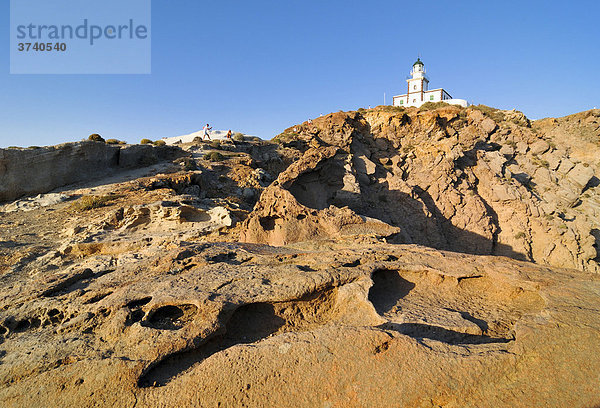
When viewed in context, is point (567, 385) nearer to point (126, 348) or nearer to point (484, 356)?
point (484, 356)

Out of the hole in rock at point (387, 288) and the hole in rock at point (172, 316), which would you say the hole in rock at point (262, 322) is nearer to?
the hole in rock at point (172, 316)

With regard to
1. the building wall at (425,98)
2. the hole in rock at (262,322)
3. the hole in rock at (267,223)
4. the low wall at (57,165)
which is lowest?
the hole in rock at (262,322)

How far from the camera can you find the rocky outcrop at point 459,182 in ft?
49.5

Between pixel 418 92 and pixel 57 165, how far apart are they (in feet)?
181

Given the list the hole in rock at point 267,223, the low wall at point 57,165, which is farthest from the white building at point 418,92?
the hole in rock at point 267,223

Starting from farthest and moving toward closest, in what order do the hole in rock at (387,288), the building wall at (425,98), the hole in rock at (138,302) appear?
the building wall at (425,98), the hole in rock at (387,288), the hole in rock at (138,302)

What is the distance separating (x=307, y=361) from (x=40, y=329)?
4071mm

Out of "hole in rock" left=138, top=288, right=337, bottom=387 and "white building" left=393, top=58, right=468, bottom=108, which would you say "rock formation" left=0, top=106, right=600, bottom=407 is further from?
"white building" left=393, top=58, right=468, bottom=108

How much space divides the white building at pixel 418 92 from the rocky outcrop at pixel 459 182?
31499mm

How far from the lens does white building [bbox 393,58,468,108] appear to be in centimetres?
5281

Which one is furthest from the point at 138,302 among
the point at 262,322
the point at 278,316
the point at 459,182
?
the point at 459,182

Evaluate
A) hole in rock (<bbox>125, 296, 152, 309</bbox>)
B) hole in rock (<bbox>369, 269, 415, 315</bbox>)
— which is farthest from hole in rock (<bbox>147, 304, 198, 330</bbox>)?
hole in rock (<bbox>369, 269, 415, 315</bbox>)

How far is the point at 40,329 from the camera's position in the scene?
4.48 metres

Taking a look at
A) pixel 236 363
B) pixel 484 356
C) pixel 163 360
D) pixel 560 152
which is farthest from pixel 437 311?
pixel 560 152
